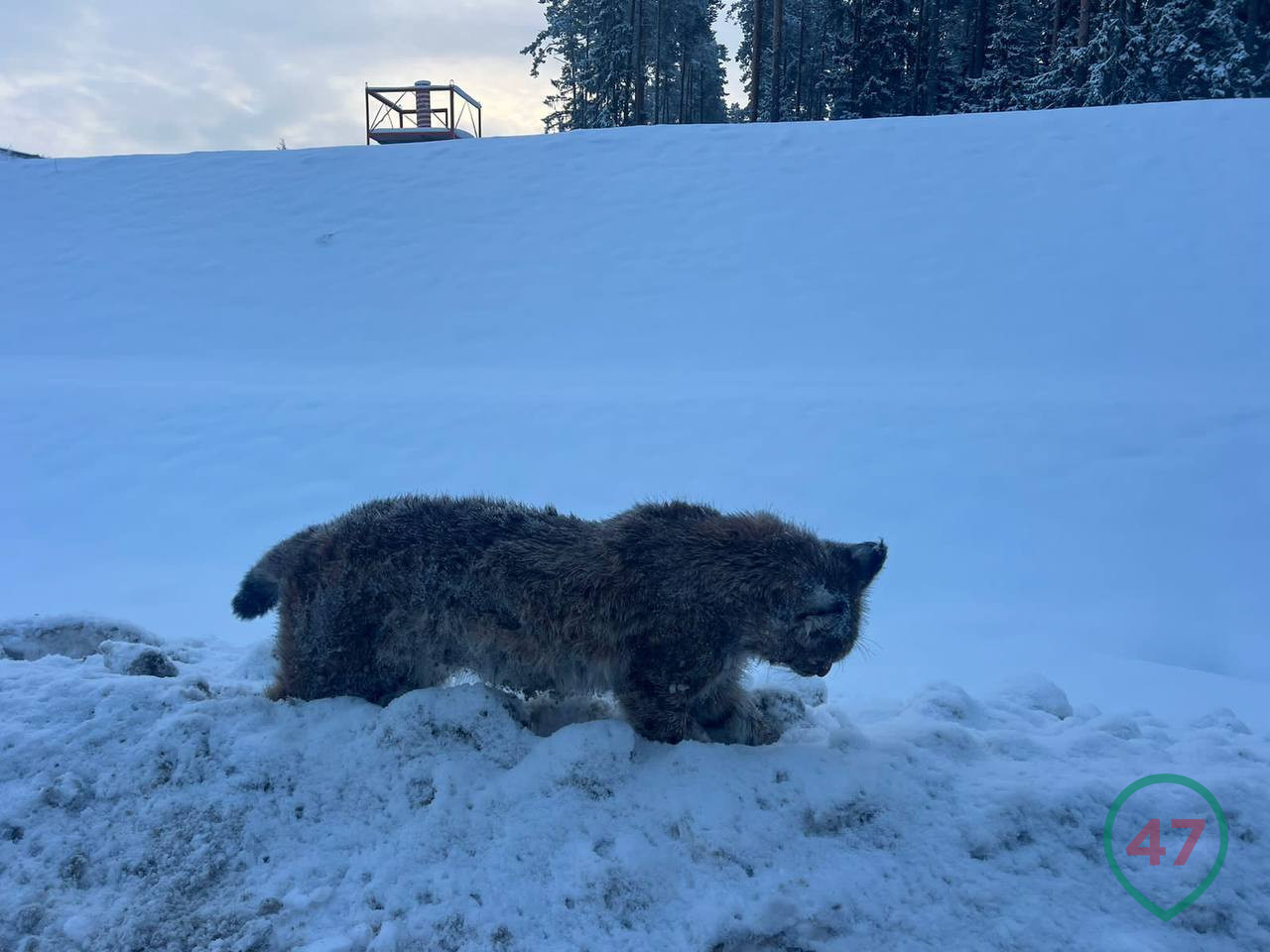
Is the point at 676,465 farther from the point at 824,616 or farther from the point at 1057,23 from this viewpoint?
the point at 1057,23

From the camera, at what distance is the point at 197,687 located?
373 cm

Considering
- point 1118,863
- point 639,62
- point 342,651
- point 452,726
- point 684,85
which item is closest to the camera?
point 1118,863

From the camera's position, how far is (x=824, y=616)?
3506 millimetres

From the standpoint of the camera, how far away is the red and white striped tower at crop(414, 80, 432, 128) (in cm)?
2808

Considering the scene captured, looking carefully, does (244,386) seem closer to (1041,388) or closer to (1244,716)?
(1041,388)

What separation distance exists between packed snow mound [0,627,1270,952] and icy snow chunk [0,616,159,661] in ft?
3.32

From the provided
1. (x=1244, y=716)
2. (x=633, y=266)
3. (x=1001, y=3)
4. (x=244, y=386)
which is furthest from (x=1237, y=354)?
(x=1001, y=3)

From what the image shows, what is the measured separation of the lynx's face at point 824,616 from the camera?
350 cm

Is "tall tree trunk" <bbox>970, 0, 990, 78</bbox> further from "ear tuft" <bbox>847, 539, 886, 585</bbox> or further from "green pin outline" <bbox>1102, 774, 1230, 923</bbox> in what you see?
"green pin outline" <bbox>1102, 774, 1230, 923</bbox>

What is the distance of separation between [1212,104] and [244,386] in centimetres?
1995

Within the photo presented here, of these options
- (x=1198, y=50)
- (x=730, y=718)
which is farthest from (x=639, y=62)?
(x=730, y=718)

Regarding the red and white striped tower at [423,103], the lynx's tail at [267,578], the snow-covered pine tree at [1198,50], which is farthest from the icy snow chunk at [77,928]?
the snow-covered pine tree at [1198,50]

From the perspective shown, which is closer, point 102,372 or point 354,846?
point 354,846

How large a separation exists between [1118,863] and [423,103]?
100 ft
